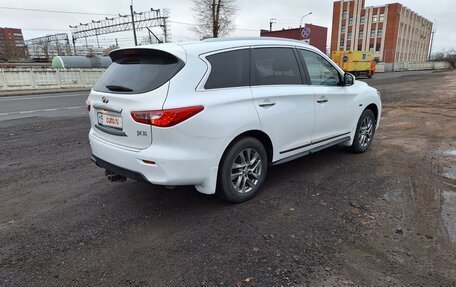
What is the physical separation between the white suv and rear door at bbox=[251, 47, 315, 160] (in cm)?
1

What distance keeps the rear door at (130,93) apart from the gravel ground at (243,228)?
3.02 ft

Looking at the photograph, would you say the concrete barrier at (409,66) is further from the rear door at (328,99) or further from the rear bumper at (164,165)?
the rear bumper at (164,165)

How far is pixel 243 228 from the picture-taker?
3.32 meters

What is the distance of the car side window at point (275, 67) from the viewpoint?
12.7 feet

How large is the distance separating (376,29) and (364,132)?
79492 millimetres

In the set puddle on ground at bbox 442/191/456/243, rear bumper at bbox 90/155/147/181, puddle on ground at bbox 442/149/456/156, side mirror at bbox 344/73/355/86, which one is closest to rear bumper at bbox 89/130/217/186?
rear bumper at bbox 90/155/147/181

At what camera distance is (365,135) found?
5805 millimetres

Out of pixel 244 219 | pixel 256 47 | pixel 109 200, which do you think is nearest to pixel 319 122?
pixel 256 47

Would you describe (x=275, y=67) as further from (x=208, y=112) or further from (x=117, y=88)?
(x=117, y=88)

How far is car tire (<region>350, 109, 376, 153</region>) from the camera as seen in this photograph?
5.58 meters

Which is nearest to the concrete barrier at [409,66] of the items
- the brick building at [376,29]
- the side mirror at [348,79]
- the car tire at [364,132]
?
the brick building at [376,29]

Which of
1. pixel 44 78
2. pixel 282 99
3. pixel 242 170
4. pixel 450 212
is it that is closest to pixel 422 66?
pixel 44 78

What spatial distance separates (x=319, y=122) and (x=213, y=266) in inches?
105

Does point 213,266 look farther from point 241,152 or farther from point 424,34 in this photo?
point 424,34
